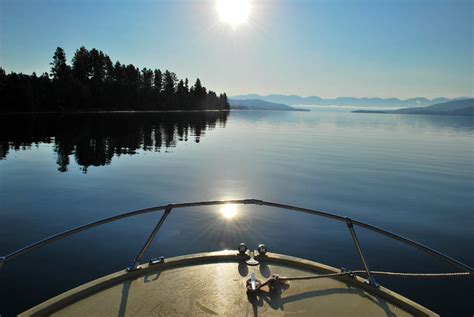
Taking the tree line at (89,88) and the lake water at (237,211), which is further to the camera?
the tree line at (89,88)

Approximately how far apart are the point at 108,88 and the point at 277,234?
412 feet

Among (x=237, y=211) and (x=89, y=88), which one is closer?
(x=237, y=211)

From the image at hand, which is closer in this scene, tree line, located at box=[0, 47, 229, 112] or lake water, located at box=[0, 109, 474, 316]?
lake water, located at box=[0, 109, 474, 316]

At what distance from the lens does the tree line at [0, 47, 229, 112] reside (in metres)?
99.2

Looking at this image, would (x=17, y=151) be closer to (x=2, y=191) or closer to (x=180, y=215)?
(x=2, y=191)

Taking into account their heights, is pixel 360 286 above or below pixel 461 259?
above

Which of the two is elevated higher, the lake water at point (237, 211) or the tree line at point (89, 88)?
the tree line at point (89, 88)

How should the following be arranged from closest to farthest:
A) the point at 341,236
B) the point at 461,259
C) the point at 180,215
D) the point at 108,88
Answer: the point at 461,259, the point at 341,236, the point at 180,215, the point at 108,88

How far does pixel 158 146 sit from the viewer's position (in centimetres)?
4122

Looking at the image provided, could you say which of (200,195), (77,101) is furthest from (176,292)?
(77,101)

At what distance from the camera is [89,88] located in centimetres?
11831

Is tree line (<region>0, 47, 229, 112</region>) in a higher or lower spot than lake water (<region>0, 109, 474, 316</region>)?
higher

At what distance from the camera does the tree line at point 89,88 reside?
99.2m

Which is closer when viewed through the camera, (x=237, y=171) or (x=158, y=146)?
(x=237, y=171)
